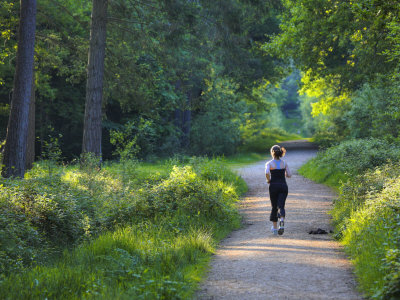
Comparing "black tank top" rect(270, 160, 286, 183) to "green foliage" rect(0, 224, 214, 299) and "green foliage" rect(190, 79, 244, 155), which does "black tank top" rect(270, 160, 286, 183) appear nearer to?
"green foliage" rect(0, 224, 214, 299)

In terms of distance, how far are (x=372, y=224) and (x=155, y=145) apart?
2171 centimetres

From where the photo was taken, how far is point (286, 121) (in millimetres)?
99188

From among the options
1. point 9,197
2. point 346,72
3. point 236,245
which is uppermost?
point 346,72

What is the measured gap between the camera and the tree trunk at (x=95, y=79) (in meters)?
16.1

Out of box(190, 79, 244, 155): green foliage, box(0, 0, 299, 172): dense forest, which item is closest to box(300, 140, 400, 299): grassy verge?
box(0, 0, 299, 172): dense forest

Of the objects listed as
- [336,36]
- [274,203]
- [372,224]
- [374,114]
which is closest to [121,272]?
[274,203]

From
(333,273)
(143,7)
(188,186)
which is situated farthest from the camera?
(143,7)

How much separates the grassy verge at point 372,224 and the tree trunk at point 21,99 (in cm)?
942

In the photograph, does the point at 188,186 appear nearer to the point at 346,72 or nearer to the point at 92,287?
the point at 92,287

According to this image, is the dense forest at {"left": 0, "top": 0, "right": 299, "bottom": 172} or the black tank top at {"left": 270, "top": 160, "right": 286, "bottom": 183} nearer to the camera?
the black tank top at {"left": 270, "top": 160, "right": 286, "bottom": 183}

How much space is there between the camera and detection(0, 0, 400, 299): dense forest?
6.70 metres

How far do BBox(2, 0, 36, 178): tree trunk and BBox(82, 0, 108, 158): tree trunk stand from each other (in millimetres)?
2837

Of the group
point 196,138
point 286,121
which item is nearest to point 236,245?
point 196,138

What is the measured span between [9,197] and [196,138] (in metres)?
22.6
